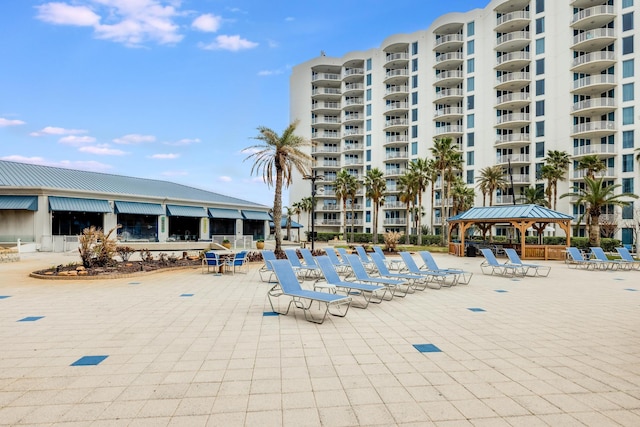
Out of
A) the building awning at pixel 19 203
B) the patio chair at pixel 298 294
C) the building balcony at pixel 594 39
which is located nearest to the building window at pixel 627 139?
the building balcony at pixel 594 39

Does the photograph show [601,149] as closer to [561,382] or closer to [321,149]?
[321,149]

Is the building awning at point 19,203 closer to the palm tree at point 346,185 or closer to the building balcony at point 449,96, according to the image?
the palm tree at point 346,185

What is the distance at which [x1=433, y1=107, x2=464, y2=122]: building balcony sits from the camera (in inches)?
2005

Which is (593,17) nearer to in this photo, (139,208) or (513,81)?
(513,81)

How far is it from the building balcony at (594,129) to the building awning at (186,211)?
1566 inches

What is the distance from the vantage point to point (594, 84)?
3984cm

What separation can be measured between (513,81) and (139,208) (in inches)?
1700

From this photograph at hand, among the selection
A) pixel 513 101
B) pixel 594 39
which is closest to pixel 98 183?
pixel 513 101

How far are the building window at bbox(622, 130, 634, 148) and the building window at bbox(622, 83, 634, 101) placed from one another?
135 inches

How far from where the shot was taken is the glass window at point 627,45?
39.2m

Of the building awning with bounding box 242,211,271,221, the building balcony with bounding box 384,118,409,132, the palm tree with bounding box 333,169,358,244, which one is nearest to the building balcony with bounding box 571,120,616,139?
the building balcony with bounding box 384,118,409,132

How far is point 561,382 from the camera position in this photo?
14.4ft

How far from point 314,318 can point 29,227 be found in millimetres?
27840

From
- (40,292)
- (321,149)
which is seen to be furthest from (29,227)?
(321,149)
